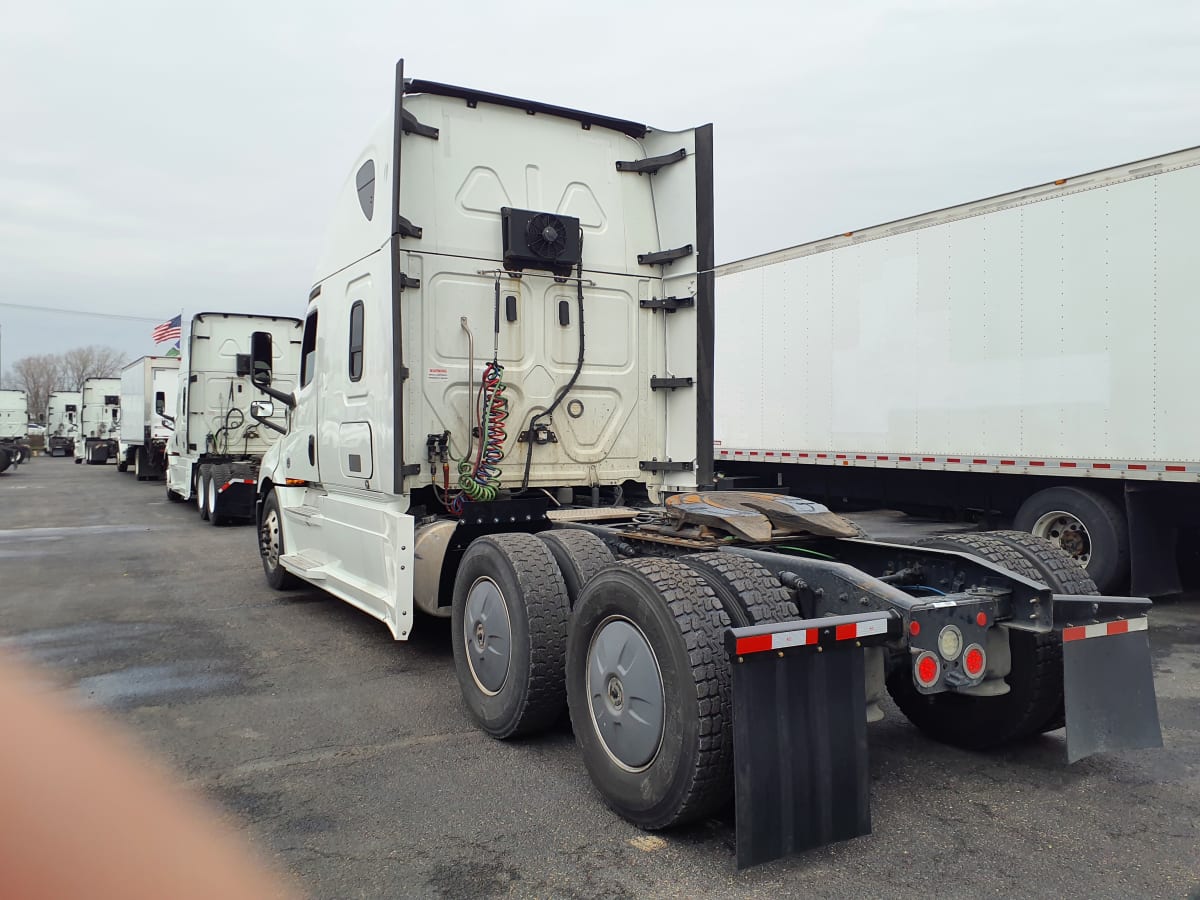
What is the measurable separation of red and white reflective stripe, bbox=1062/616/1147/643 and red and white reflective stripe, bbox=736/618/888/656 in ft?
2.48

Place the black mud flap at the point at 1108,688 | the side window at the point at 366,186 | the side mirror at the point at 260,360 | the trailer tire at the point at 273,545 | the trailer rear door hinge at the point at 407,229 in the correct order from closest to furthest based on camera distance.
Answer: the black mud flap at the point at 1108,688
the trailer rear door hinge at the point at 407,229
the side window at the point at 366,186
the side mirror at the point at 260,360
the trailer tire at the point at 273,545

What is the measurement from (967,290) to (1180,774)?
605cm

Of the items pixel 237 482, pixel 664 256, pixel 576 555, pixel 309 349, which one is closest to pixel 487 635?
pixel 576 555

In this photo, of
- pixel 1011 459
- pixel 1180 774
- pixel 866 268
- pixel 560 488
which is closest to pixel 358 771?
pixel 560 488

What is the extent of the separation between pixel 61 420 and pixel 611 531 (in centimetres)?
5108

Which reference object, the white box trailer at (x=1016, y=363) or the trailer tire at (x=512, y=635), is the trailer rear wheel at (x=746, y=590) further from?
the white box trailer at (x=1016, y=363)

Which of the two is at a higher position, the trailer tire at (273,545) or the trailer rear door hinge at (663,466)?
the trailer rear door hinge at (663,466)

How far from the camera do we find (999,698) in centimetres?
397

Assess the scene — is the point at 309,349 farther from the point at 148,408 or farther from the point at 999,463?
the point at 148,408

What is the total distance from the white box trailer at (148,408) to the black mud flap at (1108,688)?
20871mm

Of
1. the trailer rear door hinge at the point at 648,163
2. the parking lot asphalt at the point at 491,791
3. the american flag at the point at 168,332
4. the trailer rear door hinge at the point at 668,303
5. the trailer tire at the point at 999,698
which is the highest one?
the american flag at the point at 168,332

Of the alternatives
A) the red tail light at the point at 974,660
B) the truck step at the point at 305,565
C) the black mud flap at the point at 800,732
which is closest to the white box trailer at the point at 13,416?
the truck step at the point at 305,565

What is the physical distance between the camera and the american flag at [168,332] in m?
38.9

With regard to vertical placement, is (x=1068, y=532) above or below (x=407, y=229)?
below
